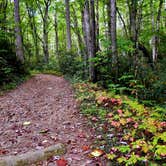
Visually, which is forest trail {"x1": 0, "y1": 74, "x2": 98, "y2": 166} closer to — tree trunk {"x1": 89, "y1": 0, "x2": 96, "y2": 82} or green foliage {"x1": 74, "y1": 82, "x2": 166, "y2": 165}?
green foliage {"x1": 74, "y1": 82, "x2": 166, "y2": 165}

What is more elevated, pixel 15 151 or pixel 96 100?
pixel 96 100

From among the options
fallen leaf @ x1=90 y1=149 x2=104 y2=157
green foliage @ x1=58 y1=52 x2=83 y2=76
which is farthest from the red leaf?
green foliage @ x1=58 y1=52 x2=83 y2=76

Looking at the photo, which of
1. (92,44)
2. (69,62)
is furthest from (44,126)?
(69,62)

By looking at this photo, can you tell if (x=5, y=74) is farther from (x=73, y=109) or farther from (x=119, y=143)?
(x=119, y=143)

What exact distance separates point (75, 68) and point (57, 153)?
1012cm

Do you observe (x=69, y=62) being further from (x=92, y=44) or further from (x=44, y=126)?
(x=44, y=126)

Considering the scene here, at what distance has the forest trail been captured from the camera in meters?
4.20

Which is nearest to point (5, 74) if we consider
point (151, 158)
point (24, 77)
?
point (24, 77)

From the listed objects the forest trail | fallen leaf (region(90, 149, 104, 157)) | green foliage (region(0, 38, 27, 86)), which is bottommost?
fallen leaf (region(90, 149, 104, 157))

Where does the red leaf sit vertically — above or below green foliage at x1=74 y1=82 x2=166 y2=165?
below

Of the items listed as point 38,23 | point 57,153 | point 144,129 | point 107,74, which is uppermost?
point 38,23

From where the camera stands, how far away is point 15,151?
164 inches

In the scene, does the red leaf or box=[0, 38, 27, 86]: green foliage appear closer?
the red leaf

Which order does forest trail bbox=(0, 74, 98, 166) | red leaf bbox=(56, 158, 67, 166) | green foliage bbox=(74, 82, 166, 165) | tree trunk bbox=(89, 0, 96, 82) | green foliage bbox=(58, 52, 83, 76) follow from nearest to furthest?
green foliage bbox=(74, 82, 166, 165), red leaf bbox=(56, 158, 67, 166), forest trail bbox=(0, 74, 98, 166), tree trunk bbox=(89, 0, 96, 82), green foliage bbox=(58, 52, 83, 76)
